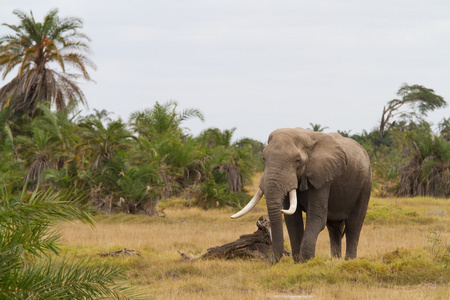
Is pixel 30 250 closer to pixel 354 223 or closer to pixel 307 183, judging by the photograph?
pixel 307 183

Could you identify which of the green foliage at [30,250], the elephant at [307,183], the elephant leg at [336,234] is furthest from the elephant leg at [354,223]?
the green foliage at [30,250]

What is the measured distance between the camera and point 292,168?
9289 mm

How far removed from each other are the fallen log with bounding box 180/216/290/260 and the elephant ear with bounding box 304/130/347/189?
160cm

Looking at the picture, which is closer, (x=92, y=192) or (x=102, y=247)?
(x=102, y=247)

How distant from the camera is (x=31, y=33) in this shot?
28.2m

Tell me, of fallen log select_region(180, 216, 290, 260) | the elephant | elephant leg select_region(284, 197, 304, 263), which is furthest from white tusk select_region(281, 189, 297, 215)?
fallen log select_region(180, 216, 290, 260)

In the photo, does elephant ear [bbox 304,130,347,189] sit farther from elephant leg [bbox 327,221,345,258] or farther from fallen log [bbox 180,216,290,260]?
fallen log [bbox 180,216,290,260]

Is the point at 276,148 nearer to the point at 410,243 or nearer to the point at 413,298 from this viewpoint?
the point at 413,298

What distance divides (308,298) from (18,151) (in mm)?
22897

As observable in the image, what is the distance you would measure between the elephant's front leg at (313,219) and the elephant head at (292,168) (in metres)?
0.16

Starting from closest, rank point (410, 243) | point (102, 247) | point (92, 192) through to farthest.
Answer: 1. point (102, 247)
2. point (410, 243)
3. point (92, 192)

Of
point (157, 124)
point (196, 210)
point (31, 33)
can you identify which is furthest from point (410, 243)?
point (31, 33)

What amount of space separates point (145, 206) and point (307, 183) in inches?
411

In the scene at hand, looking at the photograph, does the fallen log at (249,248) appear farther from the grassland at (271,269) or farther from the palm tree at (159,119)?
the palm tree at (159,119)
